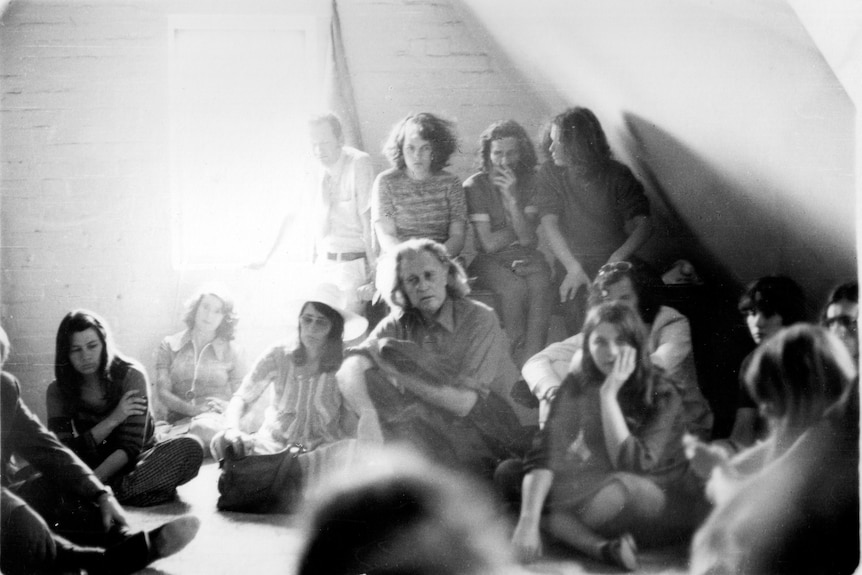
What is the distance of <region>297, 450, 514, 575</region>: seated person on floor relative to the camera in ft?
11.7

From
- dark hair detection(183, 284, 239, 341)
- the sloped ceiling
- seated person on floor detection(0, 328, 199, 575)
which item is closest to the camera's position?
seated person on floor detection(0, 328, 199, 575)

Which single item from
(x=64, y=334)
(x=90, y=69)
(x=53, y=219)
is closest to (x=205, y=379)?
(x=64, y=334)

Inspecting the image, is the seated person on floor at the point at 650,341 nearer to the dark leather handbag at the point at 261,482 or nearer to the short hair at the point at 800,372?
the short hair at the point at 800,372

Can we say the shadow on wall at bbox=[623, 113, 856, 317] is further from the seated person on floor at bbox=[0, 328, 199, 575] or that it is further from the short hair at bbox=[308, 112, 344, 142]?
the seated person on floor at bbox=[0, 328, 199, 575]

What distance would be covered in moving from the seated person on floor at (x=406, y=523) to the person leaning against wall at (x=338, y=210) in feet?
2.37

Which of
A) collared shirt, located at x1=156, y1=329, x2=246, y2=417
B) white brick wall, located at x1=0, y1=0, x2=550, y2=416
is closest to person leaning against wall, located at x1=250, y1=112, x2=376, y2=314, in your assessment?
white brick wall, located at x1=0, y1=0, x2=550, y2=416

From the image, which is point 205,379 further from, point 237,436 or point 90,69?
point 90,69

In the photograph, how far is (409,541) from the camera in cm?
359

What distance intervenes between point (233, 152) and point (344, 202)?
470 mm

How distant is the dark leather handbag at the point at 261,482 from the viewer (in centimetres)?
356

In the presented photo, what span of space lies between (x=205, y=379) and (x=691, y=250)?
193cm

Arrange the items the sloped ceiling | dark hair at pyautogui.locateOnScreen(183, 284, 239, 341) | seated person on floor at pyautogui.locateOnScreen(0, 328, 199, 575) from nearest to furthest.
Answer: seated person on floor at pyautogui.locateOnScreen(0, 328, 199, 575) → dark hair at pyautogui.locateOnScreen(183, 284, 239, 341) → the sloped ceiling

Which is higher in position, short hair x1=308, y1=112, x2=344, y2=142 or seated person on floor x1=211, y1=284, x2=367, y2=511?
short hair x1=308, y1=112, x2=344, y2=142

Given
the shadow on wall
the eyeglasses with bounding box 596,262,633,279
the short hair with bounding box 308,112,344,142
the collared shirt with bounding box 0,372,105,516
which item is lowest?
the collared shirt with bounding box 0,372,105,516
